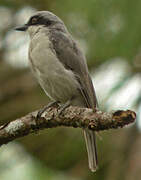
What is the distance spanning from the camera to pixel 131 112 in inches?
117

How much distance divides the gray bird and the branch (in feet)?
3.13

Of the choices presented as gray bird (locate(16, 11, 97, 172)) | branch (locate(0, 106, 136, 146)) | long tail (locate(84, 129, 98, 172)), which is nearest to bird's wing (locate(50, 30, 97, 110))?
gray bird (locate(16, 11, 97, 172))

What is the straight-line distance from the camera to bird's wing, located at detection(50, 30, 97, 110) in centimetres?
489

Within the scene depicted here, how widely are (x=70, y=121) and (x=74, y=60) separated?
164 centimetres

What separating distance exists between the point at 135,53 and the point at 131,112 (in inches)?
102

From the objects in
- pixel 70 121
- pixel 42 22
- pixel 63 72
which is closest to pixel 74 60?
pixel 63 72

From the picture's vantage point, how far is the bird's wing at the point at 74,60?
4.89 metres

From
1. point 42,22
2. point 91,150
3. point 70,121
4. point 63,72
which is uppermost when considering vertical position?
point 70,121

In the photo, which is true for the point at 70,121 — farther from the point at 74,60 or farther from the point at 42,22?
the point at 42,22

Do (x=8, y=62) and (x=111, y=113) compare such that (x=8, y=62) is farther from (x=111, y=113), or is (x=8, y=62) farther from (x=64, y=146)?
(x=111, y=113)

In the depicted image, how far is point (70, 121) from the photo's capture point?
3.55 metres

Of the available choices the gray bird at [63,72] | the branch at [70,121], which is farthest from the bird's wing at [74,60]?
the branch at [70,121]

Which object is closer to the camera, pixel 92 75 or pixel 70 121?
pixel 70 121

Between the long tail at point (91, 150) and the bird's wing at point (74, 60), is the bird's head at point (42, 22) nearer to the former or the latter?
the bird's wing at point (74, 60)
